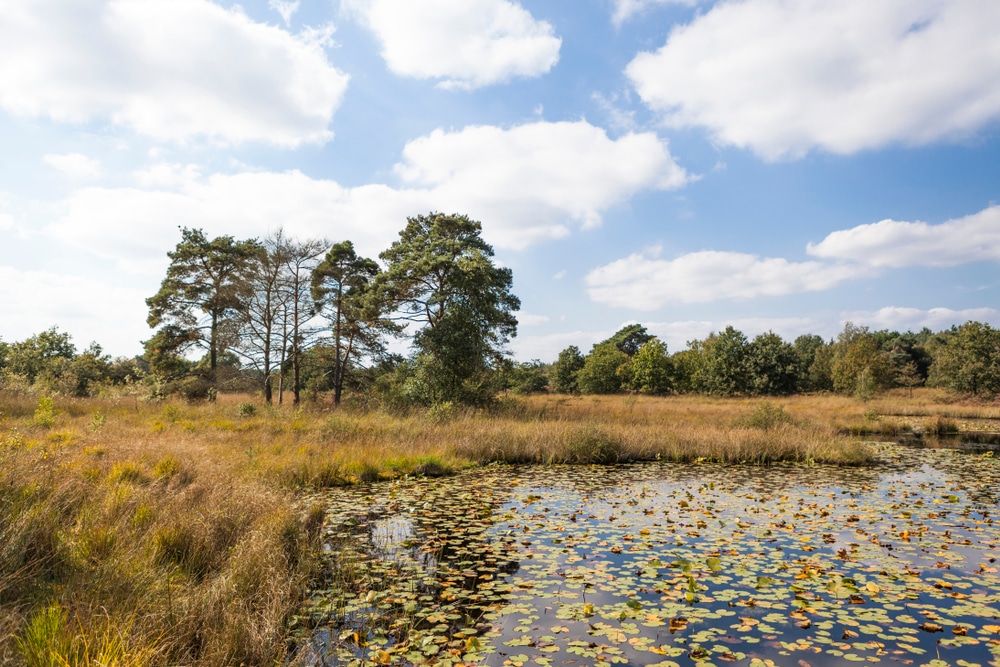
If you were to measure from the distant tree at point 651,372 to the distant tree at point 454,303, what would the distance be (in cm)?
2807

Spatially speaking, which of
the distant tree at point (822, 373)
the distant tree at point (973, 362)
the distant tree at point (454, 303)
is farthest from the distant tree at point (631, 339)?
the distant tree at point (454, 303)

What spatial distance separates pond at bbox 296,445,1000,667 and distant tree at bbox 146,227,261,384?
2284 cm

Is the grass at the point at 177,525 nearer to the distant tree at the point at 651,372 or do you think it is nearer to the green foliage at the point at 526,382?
the green foliage at the point at 526,382

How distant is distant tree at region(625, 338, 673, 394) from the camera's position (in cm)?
5062

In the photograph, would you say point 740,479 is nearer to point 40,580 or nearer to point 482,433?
point 482,433

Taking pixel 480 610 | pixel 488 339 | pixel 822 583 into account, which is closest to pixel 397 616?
pixel 480 610

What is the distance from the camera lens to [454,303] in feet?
79.8

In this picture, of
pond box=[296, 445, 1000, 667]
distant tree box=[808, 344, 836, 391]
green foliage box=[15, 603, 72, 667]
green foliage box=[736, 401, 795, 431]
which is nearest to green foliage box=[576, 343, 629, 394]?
distant tree box=[808, 344, 836, 391]

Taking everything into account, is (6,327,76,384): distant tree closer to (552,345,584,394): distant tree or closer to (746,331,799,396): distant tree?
(552,345,584,394): distant tree

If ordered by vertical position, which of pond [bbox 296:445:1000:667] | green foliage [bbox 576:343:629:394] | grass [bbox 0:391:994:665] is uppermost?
green foliage [bbox 576:343:629:394]

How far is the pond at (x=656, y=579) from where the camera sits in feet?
14.1

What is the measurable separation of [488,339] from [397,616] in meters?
21.0

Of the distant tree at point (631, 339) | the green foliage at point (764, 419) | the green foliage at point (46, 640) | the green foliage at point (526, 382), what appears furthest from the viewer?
the distant tree at point (631, 339)

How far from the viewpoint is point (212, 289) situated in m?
29.3
